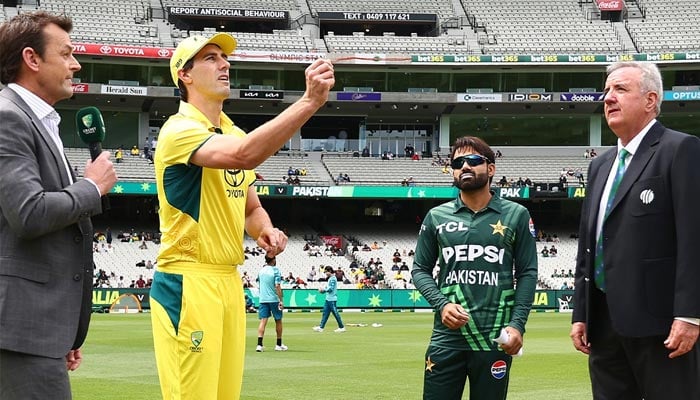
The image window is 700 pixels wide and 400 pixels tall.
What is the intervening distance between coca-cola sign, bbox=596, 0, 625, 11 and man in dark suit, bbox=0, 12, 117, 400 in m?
69.8

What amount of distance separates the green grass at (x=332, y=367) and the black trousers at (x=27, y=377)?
8.00m

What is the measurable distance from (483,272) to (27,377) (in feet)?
11.5

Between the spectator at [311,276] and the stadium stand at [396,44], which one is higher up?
the stadium stand at [396,44]

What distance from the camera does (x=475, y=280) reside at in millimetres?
6895

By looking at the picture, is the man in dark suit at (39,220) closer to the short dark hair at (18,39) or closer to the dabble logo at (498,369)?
the short dark hair at (18,39)

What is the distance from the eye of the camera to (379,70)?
6669 centimetres

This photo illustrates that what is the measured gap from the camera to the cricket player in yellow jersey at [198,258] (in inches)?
205

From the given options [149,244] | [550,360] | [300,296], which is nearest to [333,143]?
[149,244]

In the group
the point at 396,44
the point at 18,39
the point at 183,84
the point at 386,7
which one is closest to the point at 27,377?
the point at 18,39

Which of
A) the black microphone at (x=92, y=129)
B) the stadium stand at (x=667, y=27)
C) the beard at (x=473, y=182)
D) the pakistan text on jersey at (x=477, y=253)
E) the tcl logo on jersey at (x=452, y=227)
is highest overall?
the stadium stand at (x=667, y=27)

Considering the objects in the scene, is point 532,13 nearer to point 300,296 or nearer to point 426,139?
point 426,139

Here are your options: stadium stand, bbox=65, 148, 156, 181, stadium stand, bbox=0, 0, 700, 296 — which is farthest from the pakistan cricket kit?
stadium stand, bbox=65, 148, 156, 181

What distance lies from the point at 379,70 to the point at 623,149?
6104 cm

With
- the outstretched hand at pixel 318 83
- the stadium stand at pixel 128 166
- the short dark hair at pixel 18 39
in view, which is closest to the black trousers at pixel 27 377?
the short dark hair at pixel 18 39
